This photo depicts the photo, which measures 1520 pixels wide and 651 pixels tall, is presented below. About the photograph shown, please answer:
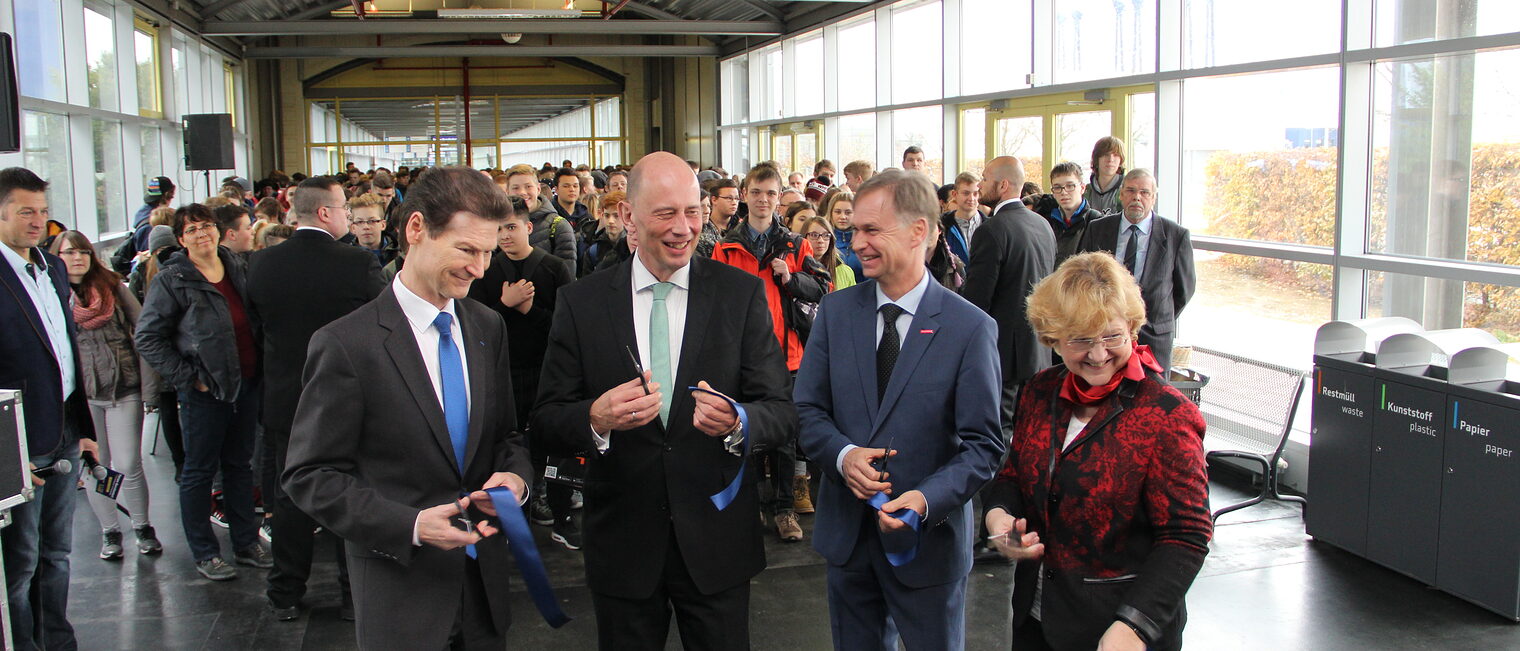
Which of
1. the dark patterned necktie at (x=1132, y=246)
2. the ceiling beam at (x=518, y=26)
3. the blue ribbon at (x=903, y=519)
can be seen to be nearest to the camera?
the blue ribbon at (x=903, y=519)

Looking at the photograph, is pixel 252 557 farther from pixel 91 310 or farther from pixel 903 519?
pixel 903 519

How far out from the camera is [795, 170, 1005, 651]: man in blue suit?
91.3 inches

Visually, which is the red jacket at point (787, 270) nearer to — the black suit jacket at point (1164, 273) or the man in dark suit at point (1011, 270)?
the man in dark suit at point (1011, 270)

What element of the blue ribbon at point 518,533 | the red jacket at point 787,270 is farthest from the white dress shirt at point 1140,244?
the blue ribbon at point 518,533

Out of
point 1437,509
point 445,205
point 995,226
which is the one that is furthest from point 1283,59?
point 445,205

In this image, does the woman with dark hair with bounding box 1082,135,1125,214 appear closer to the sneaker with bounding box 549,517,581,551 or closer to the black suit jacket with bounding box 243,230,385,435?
the sneaker with bounding box 549,517,581,551

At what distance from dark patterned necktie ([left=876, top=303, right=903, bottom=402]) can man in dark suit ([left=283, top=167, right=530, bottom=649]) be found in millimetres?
839

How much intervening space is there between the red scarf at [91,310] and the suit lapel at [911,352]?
3828mm

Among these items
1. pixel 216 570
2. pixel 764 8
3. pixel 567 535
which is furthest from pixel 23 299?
pixel 764 8

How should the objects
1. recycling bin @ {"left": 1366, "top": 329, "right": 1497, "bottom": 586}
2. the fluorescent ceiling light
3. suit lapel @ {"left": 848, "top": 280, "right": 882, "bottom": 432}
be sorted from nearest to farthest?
→ 1. suit lapel @ {"left": 848, "top": 280, "right": 882, "bottom": 432}
2. recycling bin @ {"left": 1366, "top": 329, "right": 1497, "bottom": 586}
3. the fluorescent ceiling light

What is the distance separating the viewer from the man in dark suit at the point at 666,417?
232 centimetres

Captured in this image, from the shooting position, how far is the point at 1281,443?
4875 mm

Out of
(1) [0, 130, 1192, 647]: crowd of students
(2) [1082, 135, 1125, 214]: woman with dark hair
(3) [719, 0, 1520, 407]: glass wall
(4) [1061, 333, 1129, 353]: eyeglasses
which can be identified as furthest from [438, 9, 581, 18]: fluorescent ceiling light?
→ (4) [1061, 333, 1129, 353]: eyeglasses

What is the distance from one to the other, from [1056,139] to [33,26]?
9123mm
